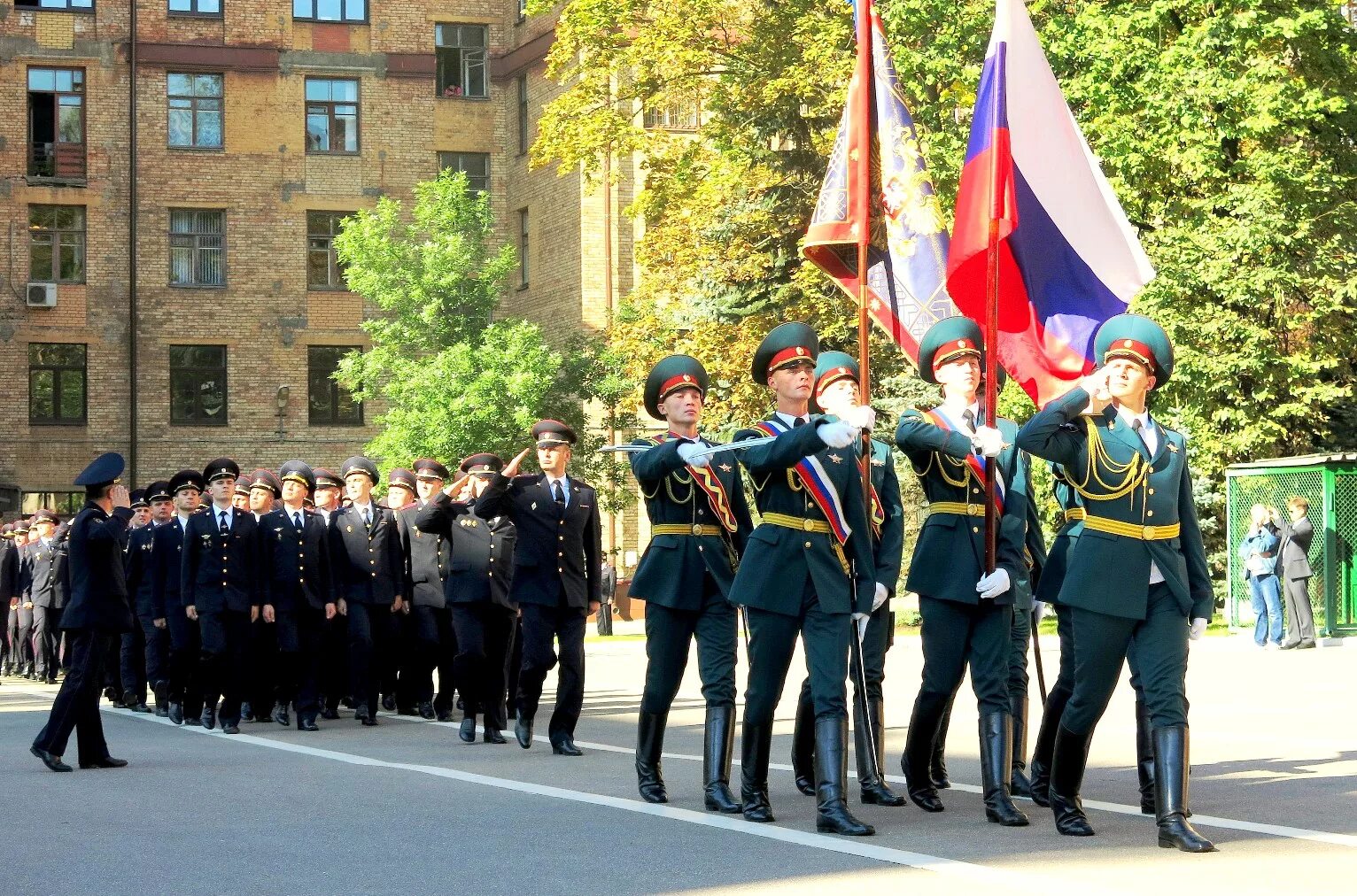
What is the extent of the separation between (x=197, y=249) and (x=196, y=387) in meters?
3.36

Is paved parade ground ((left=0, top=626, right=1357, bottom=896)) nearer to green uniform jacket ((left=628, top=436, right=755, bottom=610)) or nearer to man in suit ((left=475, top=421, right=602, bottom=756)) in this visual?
man in suit ((left=475, top=421, right=602, bottom=756))

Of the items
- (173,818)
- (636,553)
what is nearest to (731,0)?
(636,553)

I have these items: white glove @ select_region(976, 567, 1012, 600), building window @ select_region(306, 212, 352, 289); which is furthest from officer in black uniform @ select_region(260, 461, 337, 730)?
building window @ select_region(306, 212, 352, 289)

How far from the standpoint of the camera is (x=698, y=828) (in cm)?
912

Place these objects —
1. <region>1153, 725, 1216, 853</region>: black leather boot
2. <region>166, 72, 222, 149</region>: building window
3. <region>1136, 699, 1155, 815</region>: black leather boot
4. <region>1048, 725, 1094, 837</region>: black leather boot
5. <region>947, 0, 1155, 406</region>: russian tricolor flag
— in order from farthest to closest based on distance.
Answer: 1. <region>166, 72, 222, 149</region>: building window
2. <region>947, 0, 1155, 406</region>: russian tricolor flag
3. <region>1136, 699, 1155, 815</region>: black leather boot
4. <region>1048, 725, 1094, 837</region>: black leather boot
5. <region>1153, 725, 1216, 853</region>: black leather boot

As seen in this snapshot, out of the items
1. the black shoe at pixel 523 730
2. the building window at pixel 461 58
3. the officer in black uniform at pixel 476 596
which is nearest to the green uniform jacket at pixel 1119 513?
the black shoe at pixel 523 730

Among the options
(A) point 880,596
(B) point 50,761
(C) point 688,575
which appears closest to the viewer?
(A) point 880,596

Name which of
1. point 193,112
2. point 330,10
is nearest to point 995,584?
point 193,112

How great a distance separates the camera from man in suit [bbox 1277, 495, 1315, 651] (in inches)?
1050

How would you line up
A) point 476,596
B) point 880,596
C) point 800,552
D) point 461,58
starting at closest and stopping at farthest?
point 800,552 → point 880,596 → point 476,596 → point 461,58

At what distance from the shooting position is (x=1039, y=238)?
11.3 metres

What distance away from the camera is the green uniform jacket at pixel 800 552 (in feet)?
29.8

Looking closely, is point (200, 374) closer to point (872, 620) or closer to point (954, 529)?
point (872, 620)

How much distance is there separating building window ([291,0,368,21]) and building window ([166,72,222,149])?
9.10 feet
